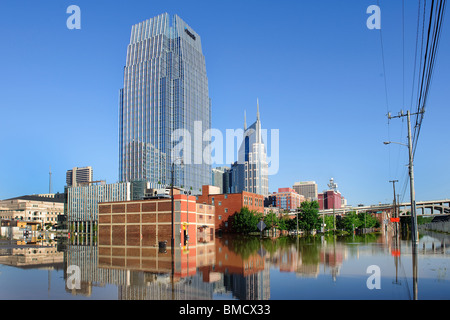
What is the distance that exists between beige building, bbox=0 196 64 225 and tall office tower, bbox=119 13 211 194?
34.7m

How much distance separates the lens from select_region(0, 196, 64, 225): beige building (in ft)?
525

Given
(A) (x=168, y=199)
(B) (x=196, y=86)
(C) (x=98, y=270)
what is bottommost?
(C) (x=98, y=270)

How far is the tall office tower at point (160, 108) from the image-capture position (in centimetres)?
17625

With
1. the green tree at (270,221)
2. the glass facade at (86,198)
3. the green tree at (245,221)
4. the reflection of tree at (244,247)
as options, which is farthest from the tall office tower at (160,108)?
the reflection of tree at (244,247)

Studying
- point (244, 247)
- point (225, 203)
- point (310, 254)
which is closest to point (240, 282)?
point (310, 254)

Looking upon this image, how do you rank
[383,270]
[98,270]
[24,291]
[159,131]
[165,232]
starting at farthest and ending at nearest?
[159,131], [165,232], [98,270], [383,270], [24,291]

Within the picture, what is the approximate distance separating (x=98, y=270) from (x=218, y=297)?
1393cm

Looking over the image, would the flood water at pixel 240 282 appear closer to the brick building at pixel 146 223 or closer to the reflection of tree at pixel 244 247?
the reflection of tree at pixel 244 247

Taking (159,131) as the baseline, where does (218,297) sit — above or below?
below

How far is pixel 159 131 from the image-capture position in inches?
6954
